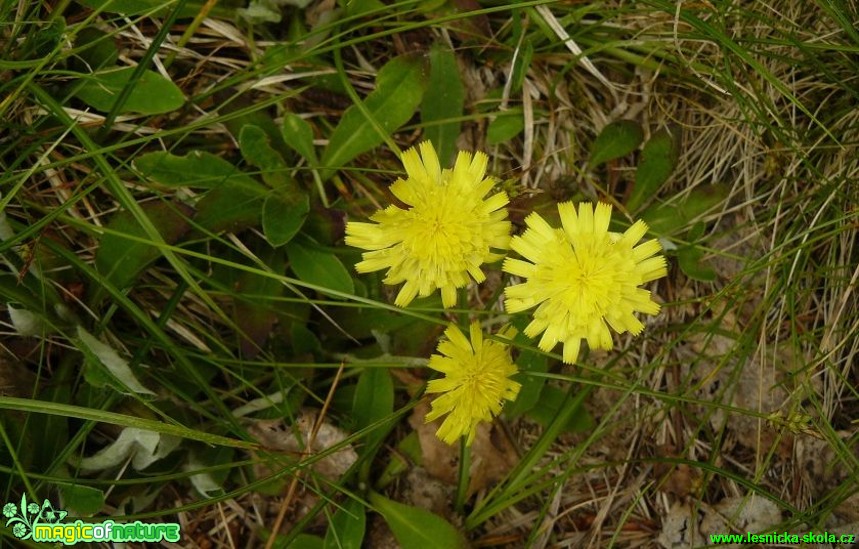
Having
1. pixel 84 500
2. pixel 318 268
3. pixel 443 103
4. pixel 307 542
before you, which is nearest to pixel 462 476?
pixel 307 542

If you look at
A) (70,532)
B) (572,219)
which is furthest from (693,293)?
(70,532)

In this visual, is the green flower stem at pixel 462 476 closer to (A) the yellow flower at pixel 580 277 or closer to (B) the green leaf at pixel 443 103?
(A) the yellow flower at pixel 580 277

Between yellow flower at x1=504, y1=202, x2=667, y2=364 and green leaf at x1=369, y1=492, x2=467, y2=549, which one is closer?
yellow flower at x1=504, y1=202, x2=667, y2=364

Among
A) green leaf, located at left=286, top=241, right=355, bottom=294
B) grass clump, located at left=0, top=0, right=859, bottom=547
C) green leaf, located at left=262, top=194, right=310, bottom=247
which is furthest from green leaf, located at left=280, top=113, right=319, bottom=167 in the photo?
green leaf, located at left=286, top=241, right=355, bottom=294

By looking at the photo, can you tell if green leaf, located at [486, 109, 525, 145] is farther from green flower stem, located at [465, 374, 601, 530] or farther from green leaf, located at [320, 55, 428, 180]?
green flower stem, located at [465, 374, 601, 530]

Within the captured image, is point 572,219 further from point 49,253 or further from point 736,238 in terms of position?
point 49,253

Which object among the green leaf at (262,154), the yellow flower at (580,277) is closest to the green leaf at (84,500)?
the green leaf at (262,154)
